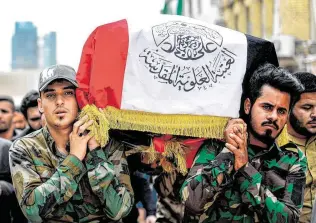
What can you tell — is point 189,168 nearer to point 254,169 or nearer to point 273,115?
point 254,169

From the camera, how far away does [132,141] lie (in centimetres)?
454

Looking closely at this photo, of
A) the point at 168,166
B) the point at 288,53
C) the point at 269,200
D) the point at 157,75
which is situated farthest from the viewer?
the point at 288,53

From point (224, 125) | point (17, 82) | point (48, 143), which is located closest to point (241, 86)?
point (224, 125)

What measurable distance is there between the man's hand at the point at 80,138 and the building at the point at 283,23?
30.9 ft

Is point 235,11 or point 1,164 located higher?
point 235,11

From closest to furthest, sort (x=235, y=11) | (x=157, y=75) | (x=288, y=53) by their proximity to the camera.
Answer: (x=157, y=75)
(x=288, y=53)
(x=235, y=11)

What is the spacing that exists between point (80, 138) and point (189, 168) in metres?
0.77

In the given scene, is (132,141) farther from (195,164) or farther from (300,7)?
(300,7)

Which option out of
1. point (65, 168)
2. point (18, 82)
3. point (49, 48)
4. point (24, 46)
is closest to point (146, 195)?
point (65, 168)

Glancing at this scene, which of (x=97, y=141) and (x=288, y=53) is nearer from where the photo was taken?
(x=97, y=141)

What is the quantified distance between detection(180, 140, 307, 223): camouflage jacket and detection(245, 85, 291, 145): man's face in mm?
128

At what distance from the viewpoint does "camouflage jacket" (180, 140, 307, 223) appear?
4074 millimetres

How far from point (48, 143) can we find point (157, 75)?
33.2 inches

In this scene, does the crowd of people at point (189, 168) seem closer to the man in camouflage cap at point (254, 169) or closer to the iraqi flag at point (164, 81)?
the man in camouflage cap at point (254, 169)
